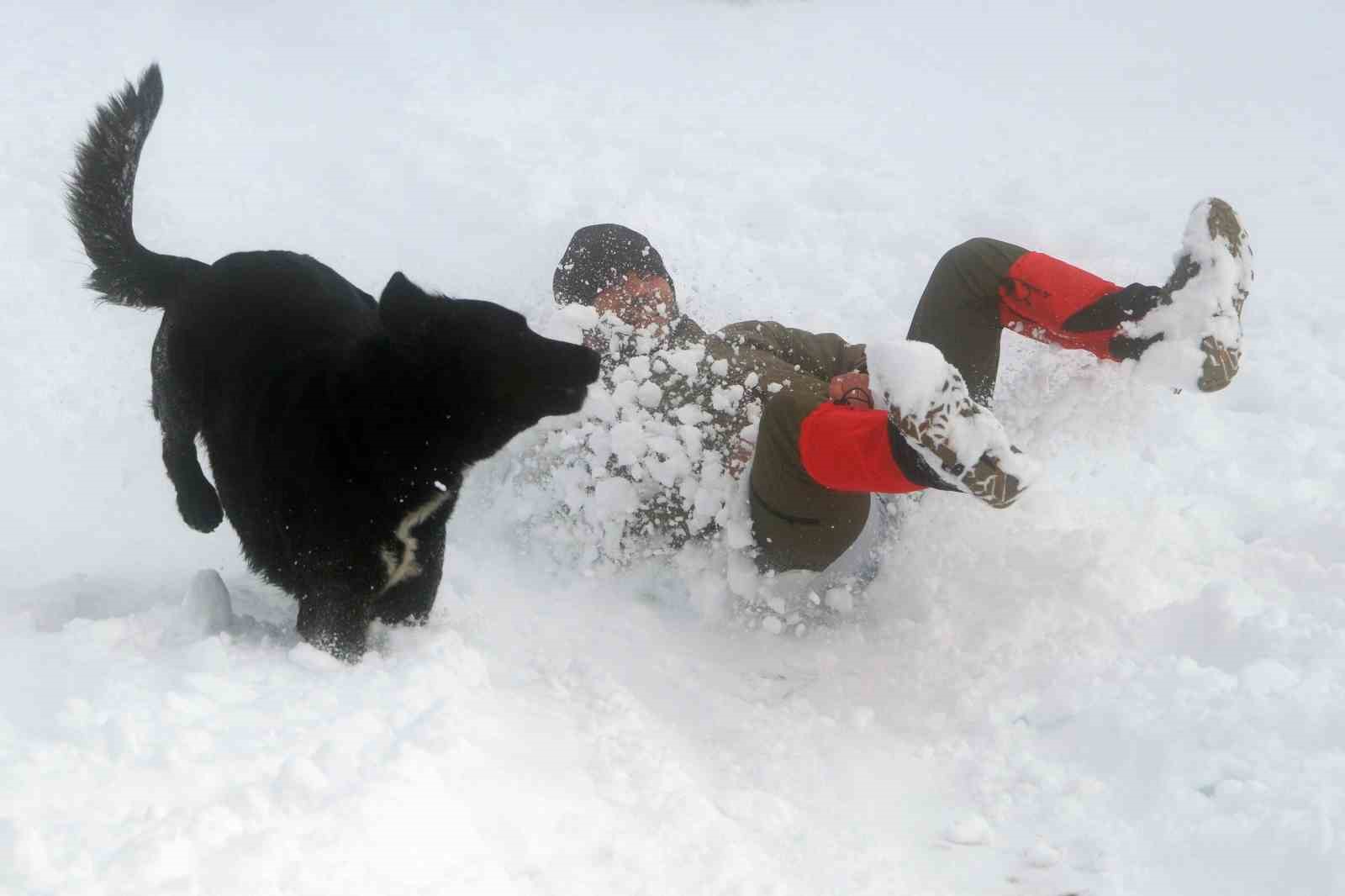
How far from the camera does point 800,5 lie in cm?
776

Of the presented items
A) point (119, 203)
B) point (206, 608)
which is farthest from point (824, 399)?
point (119, 203)

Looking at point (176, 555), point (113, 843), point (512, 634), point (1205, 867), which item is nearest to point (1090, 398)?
point (1205, 867)

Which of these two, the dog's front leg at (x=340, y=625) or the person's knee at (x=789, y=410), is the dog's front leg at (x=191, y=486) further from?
the person's knee at (x=789, y=410)

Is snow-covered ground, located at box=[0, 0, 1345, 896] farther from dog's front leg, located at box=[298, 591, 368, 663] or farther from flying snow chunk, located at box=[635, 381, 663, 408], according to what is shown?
flying snow chunk, located at box=[635, 381, 663, 408]

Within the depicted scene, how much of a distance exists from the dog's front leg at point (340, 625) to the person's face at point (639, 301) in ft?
4.00

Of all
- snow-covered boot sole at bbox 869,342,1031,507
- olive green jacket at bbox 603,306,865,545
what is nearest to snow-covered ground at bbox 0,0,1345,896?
olive green jacket at bbox 603,306,865,545

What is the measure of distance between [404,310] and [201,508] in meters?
1.36

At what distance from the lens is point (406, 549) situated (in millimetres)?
2158

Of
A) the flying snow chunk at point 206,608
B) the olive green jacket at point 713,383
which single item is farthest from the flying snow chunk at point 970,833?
the flying snow chunk at point 206,608

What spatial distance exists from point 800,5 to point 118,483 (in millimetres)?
6466

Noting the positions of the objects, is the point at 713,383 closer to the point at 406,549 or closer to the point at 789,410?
the point at 789,410

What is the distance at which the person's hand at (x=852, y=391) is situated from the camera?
8.14 feet

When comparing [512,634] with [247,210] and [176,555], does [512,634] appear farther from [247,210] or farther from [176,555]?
[247,210]

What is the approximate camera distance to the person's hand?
8.14 ft
